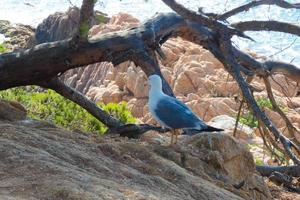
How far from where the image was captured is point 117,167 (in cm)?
503

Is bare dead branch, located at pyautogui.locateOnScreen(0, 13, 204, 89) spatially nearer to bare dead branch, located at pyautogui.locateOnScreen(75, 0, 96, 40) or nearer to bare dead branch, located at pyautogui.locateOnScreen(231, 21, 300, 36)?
bare dead branch, located at pyautogui.locateOnScreen(75, 0, 96, 40)

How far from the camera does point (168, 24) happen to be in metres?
7.56

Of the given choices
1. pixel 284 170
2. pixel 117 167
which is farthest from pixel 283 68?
pixel 117 167

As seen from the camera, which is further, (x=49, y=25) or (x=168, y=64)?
(x=49, y=25)

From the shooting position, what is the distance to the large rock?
411cm

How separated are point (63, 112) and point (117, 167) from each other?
356cm

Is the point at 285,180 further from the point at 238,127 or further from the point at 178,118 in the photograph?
the point at 238,127

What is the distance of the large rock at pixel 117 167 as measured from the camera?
13.5 ft

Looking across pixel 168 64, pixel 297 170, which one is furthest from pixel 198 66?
pixel 297 170

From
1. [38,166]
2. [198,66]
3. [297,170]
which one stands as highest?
[38,166]

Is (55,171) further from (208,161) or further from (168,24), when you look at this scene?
(168,24)

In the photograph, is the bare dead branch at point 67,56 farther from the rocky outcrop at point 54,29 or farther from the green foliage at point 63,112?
the rocky outcrop at point 54,29

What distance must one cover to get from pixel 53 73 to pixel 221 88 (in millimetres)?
9923

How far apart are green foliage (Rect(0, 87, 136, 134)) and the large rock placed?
1.78 m
